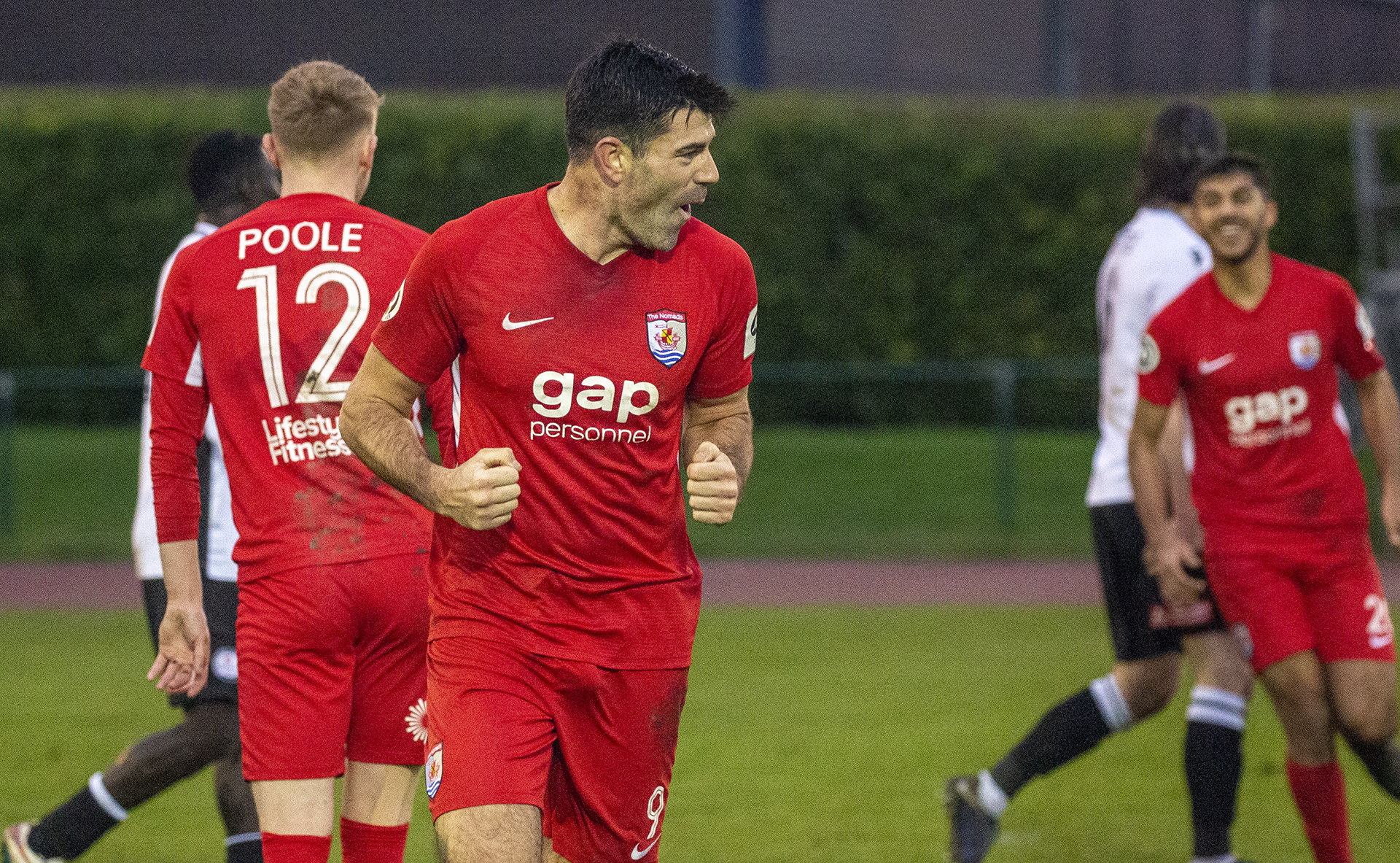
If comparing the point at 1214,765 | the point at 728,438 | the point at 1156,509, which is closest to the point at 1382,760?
the point at 1214,765

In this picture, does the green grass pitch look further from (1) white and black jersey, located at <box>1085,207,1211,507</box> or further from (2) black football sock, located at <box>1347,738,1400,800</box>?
(1) white and black jersey, located at <box>1085,207,1211,507</box>

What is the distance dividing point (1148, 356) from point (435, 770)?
9.12 ft

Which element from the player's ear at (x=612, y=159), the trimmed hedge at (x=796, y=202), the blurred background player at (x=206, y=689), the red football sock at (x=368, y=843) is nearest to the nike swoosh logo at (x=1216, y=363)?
the player's ear at (x=612, y=159)

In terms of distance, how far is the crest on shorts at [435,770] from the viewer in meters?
3.41

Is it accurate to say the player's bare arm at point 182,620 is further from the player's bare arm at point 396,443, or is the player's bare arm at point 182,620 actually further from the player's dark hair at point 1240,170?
the player's dark hair at point 1240,170

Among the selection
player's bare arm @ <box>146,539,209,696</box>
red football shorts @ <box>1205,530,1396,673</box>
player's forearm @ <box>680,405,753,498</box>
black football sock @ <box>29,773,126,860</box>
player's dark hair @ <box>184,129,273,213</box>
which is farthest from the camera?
black football sock @ <box>29,773,126,860</box>

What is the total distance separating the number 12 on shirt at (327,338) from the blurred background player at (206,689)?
800mm

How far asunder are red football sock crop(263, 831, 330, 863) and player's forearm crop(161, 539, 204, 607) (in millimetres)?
587

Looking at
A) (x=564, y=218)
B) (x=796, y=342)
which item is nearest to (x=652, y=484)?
(x=564, y=218)

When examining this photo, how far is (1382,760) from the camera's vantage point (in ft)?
16.5

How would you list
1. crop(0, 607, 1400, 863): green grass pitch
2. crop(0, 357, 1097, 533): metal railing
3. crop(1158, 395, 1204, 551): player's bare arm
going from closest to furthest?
crop(1158, 395, 1204, 551): player's bare arm < crop(0, 607, 1400, 863): green grass pitch < crop(0, 357, 1097, 533): metal railing

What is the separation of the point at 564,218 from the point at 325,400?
0.78 metres

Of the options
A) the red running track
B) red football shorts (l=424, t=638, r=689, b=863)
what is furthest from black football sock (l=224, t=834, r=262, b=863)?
the red running track

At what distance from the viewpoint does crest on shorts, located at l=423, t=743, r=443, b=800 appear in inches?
134
